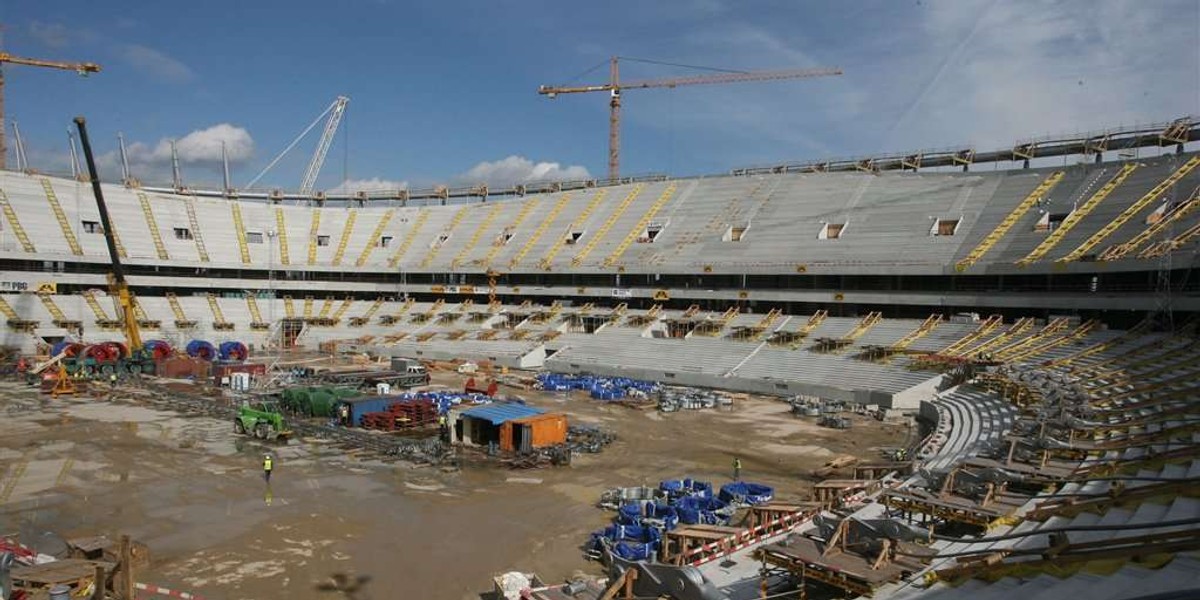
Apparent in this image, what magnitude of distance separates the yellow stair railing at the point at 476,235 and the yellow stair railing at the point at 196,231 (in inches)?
885

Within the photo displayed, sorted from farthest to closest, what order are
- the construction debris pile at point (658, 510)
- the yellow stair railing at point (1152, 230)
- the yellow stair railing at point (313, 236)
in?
the yellow stair railing at point (313, 236) < the yellow stair railing at point (1152, 230) < the construction debris pile at point (658, 510)

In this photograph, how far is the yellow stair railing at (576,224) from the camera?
206ft

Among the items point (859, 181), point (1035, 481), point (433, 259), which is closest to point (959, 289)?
point (859, 181)

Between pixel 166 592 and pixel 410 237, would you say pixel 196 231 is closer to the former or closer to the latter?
pixel 410 237

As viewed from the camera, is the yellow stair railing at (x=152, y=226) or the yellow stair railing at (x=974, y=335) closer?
the yellow stair railing at (x=974, y=335)

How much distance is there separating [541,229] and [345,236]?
71.8 feet

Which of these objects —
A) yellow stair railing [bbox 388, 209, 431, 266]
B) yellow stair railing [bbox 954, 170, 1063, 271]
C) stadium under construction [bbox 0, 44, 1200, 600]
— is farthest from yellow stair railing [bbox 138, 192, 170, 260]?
yellow stair railing [bbox 954, 170, 1063, 271]

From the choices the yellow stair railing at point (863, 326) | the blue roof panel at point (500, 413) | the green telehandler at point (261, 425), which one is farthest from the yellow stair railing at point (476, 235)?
the blue roof panel at point (500, 413)

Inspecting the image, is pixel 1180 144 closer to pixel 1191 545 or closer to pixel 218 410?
pixel 1191 545

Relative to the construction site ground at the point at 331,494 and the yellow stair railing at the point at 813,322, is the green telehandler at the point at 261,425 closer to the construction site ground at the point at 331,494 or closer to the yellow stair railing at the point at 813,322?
the construction site ground at the point at 331,494

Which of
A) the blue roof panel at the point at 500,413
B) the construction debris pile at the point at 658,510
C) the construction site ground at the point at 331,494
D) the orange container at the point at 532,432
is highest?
the blue roof panel at the point at 500,413

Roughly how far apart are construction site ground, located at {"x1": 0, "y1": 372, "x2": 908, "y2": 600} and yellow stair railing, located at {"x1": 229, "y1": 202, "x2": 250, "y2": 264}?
3633 centimetres

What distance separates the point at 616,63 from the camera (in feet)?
363

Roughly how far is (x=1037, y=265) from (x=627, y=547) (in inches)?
1359
